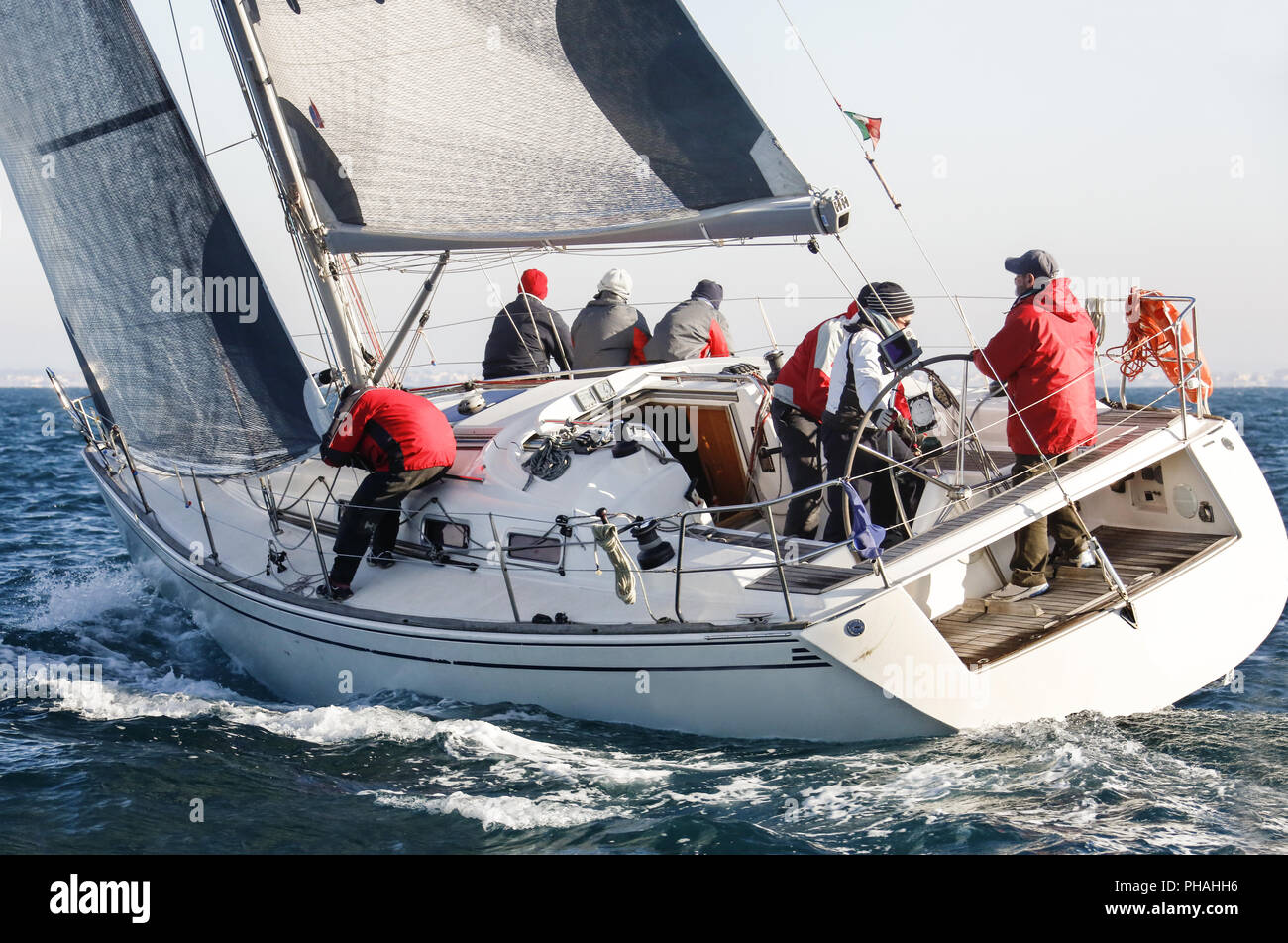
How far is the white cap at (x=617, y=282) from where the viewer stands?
7895 mm

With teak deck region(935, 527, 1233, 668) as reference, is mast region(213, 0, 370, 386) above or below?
above

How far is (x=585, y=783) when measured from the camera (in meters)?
4.84

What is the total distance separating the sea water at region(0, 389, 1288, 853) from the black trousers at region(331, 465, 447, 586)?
2.71ft

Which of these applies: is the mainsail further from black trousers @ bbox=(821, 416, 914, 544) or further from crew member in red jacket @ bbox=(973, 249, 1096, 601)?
crew member in red jacket @ bbox=(973, 249, 1096, 601)

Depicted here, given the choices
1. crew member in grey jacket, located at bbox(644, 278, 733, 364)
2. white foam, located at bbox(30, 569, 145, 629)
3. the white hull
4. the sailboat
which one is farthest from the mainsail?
crew member in grey jacket, located at bbox(644, 278, 733, 364)

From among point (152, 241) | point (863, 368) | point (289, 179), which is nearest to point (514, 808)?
point (863, 368)

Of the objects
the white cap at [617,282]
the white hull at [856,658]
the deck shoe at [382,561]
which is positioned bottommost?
the white hull at [856,658]

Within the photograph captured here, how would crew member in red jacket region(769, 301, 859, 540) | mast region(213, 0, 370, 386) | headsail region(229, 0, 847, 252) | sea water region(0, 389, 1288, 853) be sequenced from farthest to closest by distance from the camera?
mast region(213, 0, 370, 386)
headsail region(229, 0, 847, 252)
crew member in red jacket region(769, 301, 859, 540)
sea water region(0, 389, 1288, 853)

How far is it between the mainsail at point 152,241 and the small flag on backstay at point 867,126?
11.4 feet

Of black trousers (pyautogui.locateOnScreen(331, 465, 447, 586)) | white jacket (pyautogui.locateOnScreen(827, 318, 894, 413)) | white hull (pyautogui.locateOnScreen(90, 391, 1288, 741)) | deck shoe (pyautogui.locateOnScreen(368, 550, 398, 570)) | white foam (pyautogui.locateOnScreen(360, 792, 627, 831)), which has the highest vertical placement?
white jacket (pyautogui.locateOnScreen(827, 318, 894, 413))

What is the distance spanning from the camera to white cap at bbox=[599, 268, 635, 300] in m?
7.90

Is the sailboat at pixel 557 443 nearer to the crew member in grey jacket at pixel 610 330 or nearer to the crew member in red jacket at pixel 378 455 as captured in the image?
the crew member in red jacket at pixel 378 455

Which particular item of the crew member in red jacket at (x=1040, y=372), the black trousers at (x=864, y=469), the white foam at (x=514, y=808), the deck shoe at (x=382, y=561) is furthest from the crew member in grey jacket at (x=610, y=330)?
the white foam at (x=514, y=808)
